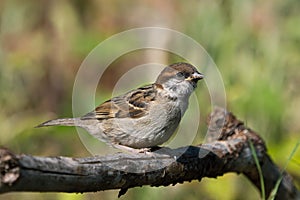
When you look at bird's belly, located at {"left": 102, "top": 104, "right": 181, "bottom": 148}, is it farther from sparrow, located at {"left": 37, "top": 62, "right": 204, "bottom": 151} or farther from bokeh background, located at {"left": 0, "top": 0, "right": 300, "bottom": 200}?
bokeh background, located at {"left": 0, "top": 0, "right": 300, "bottom": 200}

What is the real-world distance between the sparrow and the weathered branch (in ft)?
0.37

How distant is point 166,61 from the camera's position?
6.46 metres

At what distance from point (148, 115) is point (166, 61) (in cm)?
253

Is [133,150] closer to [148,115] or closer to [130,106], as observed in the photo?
[148,115]

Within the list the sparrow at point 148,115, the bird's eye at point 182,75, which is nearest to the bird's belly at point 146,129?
the sparrow at point 148,115

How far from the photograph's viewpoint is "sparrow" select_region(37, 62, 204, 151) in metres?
3.84

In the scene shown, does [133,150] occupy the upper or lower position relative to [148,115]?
lower

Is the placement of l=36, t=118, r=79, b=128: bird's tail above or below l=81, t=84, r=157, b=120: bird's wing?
below

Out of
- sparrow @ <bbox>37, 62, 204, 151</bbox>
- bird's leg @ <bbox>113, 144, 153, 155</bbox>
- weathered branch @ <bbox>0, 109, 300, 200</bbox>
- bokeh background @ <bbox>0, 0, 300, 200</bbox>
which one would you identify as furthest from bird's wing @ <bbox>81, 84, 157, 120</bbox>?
bokeh background @ <bbox>0, 0, 300, 200</bbox>

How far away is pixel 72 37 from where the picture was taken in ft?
23.2

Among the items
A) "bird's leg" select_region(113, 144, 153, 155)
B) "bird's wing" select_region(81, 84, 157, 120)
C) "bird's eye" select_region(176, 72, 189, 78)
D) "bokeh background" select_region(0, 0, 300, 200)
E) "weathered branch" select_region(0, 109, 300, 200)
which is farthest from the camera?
"bokeh background" select_region(0, 0, 300, 200)

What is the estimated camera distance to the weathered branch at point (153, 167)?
2.82 meters

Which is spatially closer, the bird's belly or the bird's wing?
the bird's belly

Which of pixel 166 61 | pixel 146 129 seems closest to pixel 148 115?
pixel 146 129
